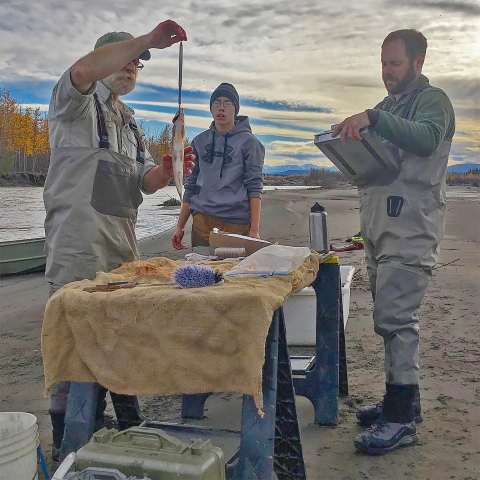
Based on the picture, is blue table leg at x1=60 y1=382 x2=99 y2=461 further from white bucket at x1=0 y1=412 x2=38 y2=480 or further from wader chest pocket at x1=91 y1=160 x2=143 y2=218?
wader chest pocket at x1=91 y1=160 x2=143 y2=218

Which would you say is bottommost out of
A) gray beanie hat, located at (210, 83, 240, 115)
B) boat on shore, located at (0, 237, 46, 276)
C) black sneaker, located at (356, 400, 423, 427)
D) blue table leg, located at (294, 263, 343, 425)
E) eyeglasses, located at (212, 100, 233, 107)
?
boat on shore, located at (0, 237, 46, 276)

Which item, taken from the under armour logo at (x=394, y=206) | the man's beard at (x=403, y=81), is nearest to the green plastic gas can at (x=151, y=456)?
the under armour logo at (x=394, y=206)

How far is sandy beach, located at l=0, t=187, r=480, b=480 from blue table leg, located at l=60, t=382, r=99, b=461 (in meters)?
0.98

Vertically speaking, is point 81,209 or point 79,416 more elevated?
point 81,209

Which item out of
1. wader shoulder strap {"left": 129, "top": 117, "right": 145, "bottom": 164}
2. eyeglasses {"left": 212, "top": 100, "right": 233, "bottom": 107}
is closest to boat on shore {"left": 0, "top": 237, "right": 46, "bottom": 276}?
eyeglasses {"left": 212, "top": 100, "right": 233, "bottom": 107}

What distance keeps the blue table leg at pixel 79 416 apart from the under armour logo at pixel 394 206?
189 centimetres

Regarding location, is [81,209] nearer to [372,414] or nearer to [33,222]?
[372,414]

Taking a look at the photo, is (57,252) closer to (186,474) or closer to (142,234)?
(186,474)

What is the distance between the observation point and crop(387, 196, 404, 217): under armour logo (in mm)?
3252

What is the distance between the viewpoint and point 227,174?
4879 mm

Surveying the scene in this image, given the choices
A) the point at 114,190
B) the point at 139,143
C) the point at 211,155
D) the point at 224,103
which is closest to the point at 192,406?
the point at 114,190

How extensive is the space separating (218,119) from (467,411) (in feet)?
9.82

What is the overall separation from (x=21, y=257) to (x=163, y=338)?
29.3 ft

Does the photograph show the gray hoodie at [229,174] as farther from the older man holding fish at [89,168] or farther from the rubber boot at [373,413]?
the rubber boot at [373,413]
